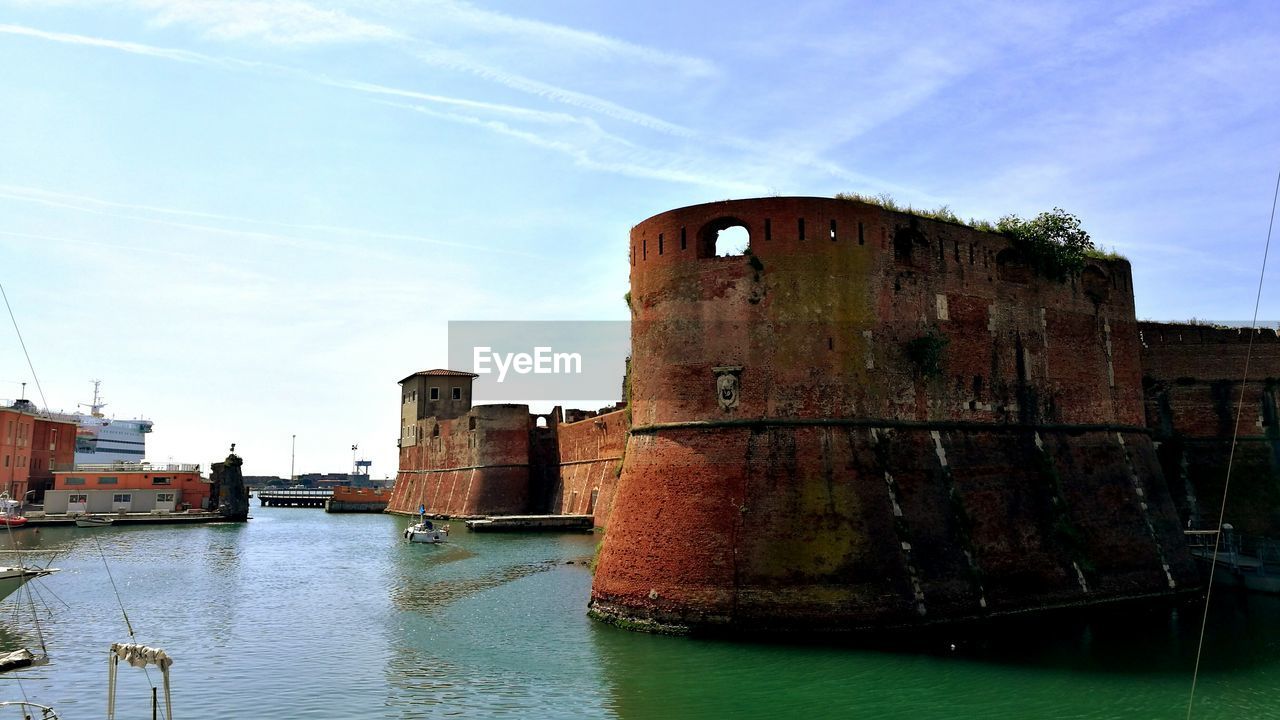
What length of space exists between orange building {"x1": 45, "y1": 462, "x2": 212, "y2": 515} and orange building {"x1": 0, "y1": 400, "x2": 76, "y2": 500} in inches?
159

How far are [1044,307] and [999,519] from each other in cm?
677

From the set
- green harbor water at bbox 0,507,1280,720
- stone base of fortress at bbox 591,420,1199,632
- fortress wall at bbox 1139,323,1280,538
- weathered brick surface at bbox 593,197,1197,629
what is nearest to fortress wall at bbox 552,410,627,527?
green harbor water at bbox 0,507,1280,720

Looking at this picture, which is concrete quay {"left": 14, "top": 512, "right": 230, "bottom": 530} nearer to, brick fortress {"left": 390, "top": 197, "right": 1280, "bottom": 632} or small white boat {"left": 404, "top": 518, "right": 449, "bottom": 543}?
small white boat {"left": 404, "top": 518, "right": 449, "bottom": 543}

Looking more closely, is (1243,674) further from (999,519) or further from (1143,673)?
(999,519)

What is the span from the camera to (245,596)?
28.0 metres

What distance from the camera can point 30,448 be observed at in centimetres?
7469

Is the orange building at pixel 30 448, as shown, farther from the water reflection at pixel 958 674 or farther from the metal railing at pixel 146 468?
the water reflection at pixel 958 674

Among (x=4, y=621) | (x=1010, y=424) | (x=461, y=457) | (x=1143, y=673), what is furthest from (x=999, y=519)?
(x=461, y=457)

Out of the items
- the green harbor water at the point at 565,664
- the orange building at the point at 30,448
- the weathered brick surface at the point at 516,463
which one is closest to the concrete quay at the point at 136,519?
the orange building at the point at 30,448

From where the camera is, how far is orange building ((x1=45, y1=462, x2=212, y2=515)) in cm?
6550

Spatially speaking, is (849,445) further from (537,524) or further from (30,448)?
(30,448)

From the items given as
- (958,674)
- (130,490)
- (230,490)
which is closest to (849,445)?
(958,674)

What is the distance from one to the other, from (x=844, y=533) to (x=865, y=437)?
97.4 inches

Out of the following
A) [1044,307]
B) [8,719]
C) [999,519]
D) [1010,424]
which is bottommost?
[8,719]
